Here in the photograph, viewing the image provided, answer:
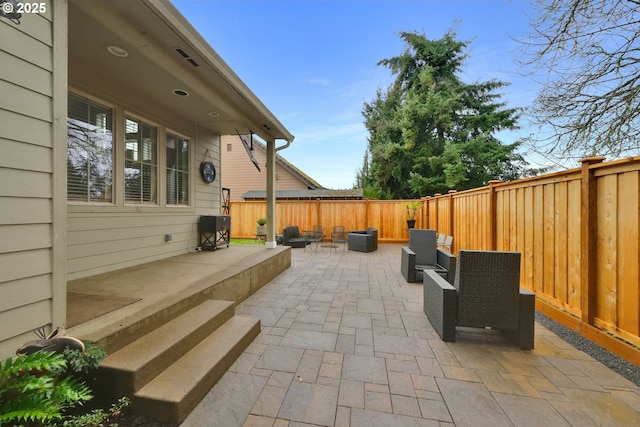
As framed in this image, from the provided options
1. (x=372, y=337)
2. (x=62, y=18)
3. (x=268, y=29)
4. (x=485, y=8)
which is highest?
(x=268, y=29)

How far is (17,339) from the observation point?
4.83ft

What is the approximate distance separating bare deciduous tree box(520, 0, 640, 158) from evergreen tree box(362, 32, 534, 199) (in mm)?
8132

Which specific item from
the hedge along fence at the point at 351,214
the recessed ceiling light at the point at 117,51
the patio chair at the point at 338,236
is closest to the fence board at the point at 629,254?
the recessed ceiling light at the point at 117,51

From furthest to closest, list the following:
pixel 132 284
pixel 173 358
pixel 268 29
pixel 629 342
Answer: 1. pixel 268 29
2. pixel 132 284
3. pixel 629 342
4. pixel 173 358

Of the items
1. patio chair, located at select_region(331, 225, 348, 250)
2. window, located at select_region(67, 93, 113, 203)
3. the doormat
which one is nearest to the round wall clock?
window, located at select_region(67, 93, 113, 203)

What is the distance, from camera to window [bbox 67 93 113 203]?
3.05m

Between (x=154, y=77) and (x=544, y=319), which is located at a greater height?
(x=154, y=77)

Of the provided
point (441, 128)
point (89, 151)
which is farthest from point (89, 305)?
point (441, 128)

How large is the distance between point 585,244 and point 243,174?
52.4ft

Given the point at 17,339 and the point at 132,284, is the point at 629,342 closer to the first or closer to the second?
the point at 17,339

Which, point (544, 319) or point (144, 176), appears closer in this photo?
point (544, 319)

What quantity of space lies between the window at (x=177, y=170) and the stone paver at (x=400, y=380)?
272 cm

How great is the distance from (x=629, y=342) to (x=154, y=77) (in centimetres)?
520

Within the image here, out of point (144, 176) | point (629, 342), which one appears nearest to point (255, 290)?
point (144, 176)
